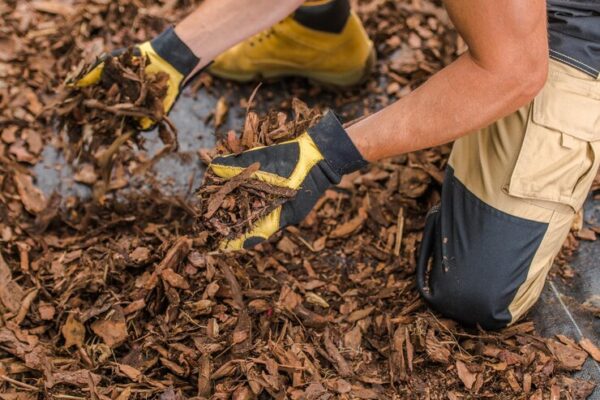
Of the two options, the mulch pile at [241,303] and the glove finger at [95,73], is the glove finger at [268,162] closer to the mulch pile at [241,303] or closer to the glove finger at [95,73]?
the mulch pile at [241,303]

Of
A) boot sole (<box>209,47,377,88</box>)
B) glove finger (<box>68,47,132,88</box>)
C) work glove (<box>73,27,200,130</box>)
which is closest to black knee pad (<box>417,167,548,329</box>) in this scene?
boot sole (<box>209,47,377,88</box>)

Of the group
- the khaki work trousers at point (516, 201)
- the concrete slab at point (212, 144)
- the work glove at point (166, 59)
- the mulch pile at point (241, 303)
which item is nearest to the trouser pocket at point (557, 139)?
the khaki work trousers at point (516, 201)

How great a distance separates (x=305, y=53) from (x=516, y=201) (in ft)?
4.41

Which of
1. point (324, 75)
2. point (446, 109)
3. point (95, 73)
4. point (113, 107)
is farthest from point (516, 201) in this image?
point (95, 73)

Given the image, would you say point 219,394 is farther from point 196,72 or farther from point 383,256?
point 196,72

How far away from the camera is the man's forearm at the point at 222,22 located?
2.55 metres

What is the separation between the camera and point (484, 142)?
2289mm

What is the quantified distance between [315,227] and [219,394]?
0.90 meters

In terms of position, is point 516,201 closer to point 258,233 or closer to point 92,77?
point 258,233

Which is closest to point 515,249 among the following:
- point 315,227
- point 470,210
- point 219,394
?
point 470,210

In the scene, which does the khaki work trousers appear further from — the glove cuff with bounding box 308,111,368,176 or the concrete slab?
the glove cuff with bounding box 308,111,368,176

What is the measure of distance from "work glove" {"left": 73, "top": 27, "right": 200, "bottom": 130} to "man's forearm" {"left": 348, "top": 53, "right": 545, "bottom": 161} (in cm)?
84

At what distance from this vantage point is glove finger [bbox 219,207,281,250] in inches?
81.2

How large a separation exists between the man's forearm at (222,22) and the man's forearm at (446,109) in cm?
81
